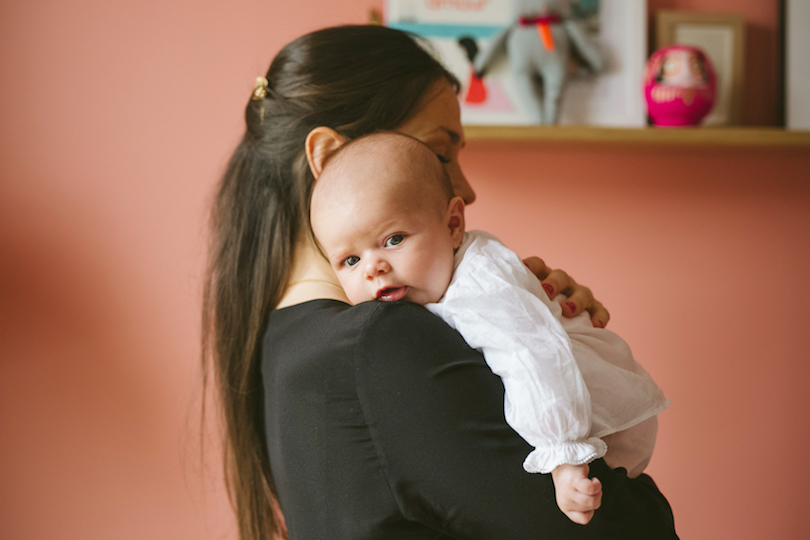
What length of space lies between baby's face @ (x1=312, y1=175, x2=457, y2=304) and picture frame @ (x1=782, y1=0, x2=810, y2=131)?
1.64m

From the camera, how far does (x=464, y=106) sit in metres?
1.85

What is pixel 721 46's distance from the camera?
6.16 feet

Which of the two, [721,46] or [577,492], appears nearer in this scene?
[577,492]

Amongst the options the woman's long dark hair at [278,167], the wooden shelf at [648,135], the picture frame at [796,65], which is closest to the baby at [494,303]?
the woman's long dark hair at [278,167]

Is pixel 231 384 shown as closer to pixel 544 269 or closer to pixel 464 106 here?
pixel 544 269

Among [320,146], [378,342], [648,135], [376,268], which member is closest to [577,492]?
[378,342]

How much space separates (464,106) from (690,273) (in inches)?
39.0

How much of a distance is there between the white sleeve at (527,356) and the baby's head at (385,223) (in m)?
0.07

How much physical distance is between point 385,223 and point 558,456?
0.38 metres

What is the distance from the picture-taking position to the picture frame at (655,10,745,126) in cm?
186

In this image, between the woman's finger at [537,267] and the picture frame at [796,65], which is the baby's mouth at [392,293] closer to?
the woman's finger at [537,267]

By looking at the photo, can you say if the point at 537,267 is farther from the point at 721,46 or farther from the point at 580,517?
the point at 721,46

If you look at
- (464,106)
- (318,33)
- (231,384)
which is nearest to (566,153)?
(464,106)

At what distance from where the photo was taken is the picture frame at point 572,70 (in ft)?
5.98
